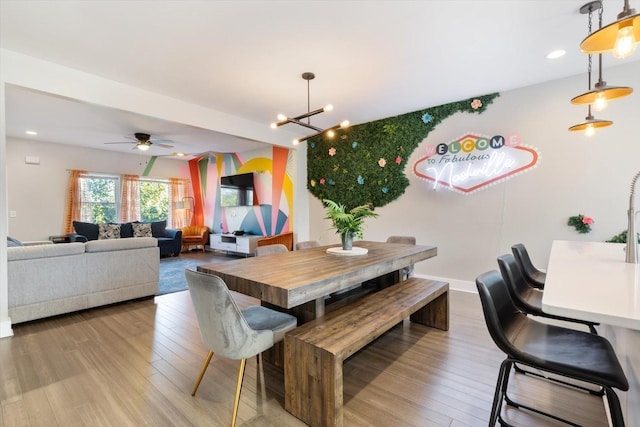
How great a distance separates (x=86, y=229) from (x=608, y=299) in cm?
838

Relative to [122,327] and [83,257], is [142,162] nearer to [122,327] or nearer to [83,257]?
[83,257]

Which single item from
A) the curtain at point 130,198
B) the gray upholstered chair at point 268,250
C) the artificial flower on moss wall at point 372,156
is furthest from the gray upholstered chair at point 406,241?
the curtain at point 130,198

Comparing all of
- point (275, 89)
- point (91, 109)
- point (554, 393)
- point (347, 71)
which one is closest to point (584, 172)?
point (554, 393)

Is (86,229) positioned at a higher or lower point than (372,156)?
lower

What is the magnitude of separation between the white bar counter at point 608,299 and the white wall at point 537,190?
2115 millimetres

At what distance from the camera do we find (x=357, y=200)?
5.39m

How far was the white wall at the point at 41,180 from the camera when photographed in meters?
6.13

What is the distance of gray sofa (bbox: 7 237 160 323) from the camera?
3008 millimetres

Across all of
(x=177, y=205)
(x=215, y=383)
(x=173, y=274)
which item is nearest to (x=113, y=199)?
(x=177, y=205)

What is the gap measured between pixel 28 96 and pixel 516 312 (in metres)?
6.07

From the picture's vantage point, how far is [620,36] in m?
1.34

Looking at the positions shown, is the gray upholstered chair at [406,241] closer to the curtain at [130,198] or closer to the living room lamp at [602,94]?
the living room lamp at [602,94]

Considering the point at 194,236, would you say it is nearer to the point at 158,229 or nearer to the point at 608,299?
the point at 158,229

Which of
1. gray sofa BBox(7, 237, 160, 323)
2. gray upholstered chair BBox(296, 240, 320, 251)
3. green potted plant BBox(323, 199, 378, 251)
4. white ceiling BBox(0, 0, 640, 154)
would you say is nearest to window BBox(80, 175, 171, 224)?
white ceiling BBox(0, 0, 640, 154)
